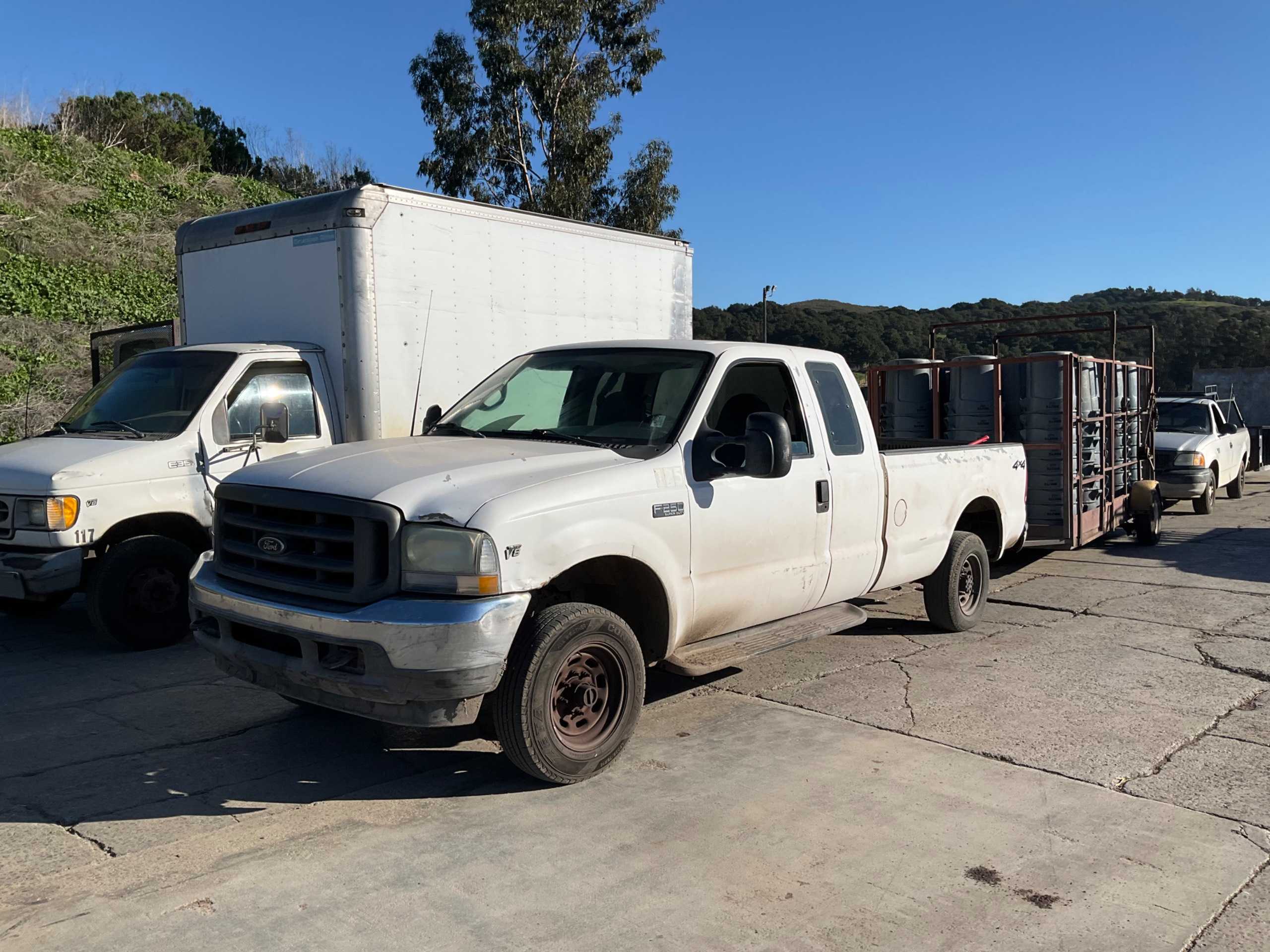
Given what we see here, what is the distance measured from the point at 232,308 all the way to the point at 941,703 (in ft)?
20.7

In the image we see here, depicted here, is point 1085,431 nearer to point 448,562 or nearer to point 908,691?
point 908,691

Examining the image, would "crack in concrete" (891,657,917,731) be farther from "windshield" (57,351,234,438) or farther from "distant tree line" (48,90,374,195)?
"distant tree line" (48,90,374,195)

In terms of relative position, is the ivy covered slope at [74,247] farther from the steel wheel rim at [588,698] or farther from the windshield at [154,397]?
the steel wheel rim at [588,698]

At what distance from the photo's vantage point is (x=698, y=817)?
413 centimetres

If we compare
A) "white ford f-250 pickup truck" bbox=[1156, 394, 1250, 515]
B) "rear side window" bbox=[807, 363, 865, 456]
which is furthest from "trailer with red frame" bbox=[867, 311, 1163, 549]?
"rear side window" bbox=[807, 363, 865, 456]

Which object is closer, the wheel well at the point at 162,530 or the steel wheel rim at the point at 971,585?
the wheel well at the point at 162,530

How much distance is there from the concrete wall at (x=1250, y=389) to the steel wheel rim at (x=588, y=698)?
1223 inches

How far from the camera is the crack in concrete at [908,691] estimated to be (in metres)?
5.34

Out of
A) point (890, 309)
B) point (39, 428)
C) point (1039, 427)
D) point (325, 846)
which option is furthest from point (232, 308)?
point (890, 309)

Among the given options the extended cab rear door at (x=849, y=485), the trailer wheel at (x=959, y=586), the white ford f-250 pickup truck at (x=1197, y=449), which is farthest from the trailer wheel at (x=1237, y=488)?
the extended cab rear door at (x=849, y=485)

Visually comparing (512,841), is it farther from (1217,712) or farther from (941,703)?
(1217,712)

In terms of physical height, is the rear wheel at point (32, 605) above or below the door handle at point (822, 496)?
below

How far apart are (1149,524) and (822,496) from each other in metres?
7.40

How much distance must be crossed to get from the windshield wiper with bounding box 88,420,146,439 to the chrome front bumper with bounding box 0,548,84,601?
34.8 inches
